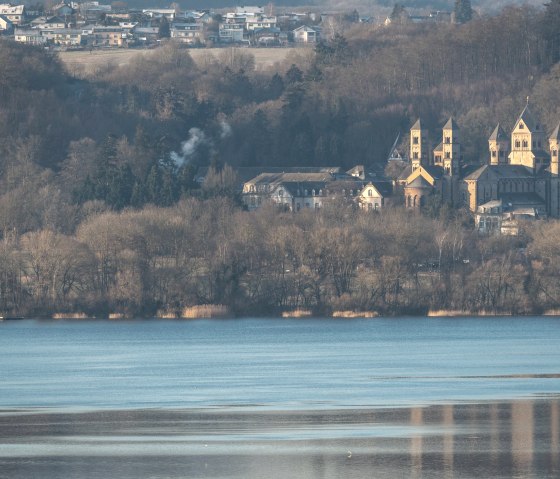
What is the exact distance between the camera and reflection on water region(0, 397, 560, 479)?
140ft

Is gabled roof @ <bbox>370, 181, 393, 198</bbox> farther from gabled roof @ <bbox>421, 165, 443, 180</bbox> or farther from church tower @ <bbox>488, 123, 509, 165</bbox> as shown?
church tower @ <bbox>488, 123, 509, 165</bbox>

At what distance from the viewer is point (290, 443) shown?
46375 mm

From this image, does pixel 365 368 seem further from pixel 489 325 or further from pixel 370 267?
pixel 370 267

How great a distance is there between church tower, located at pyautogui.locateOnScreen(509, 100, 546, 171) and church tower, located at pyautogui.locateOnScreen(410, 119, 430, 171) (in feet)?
24.4

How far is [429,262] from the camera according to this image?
102m

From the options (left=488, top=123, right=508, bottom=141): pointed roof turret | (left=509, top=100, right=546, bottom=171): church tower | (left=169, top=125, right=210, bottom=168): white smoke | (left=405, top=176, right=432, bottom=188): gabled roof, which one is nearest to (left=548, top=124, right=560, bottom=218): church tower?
(left=509, top=100, right=546, bottom=171): church tower

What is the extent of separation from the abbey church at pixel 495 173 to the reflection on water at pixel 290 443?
102 metres

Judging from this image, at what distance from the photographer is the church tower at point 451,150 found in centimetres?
16312

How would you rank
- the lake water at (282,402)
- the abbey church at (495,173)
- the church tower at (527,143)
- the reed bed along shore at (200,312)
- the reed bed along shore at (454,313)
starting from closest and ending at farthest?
the lake water at (282,402) → the reed bed along shore at (454,313) → the reed bed along shore at (200,312) → the abbey church at (495,173) → the church tower at (527,143)

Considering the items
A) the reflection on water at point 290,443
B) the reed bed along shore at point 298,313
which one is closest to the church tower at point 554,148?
the reed bed along shore at point 298,313

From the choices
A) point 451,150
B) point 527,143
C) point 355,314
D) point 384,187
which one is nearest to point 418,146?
point 451,150

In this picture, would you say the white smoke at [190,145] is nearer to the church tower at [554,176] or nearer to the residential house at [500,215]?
the residential house at [500,215]

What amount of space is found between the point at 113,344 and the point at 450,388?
22.5 m

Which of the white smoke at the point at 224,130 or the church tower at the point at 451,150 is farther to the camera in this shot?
the white smoke at the point at 224,130
